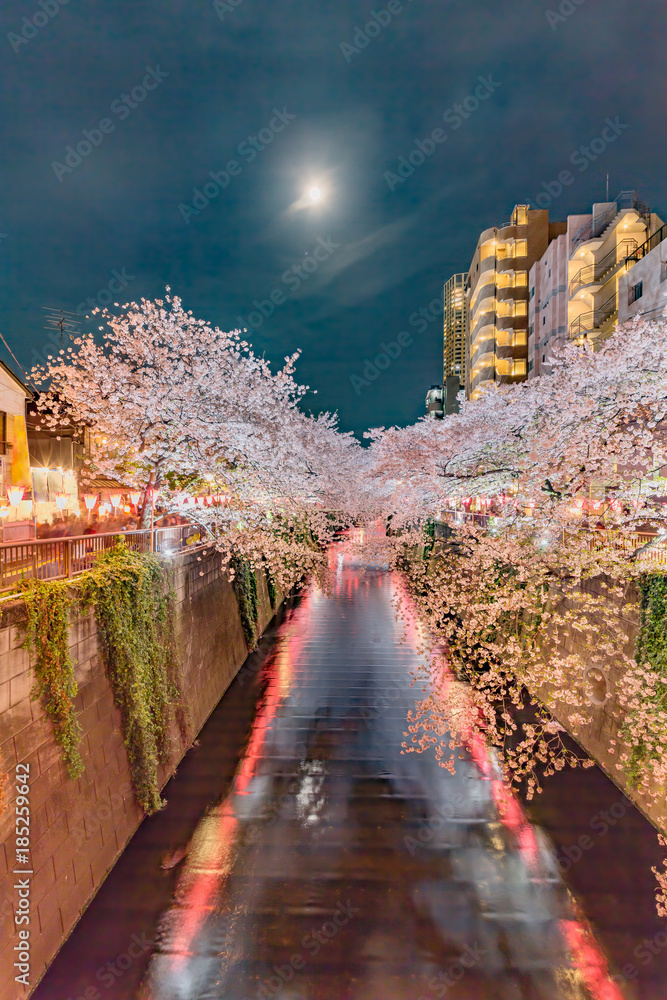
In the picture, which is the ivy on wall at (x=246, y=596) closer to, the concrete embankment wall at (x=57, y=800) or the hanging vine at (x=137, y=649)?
the hanging vine at (x=137, y=649)

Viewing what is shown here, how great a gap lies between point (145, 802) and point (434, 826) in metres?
7.00

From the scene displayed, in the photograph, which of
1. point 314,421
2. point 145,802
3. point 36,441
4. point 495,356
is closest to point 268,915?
point 145,802

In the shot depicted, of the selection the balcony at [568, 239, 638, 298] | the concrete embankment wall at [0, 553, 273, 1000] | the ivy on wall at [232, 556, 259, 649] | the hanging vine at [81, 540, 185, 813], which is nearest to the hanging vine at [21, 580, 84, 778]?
the concrete embankment wall at [0, 553, 273, 1000]

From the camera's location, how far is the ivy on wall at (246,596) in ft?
68.8

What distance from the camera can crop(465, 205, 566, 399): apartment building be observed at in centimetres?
4969

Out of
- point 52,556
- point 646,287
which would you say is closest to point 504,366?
point 646,287

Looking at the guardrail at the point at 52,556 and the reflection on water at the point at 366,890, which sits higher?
the guardrail at the point at 52,556

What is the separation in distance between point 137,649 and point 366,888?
703cm

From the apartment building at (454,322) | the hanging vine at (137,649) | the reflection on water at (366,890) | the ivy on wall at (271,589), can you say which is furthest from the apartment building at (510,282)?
the apartment building at (454,322)

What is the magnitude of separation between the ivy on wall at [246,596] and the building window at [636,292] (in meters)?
28.1

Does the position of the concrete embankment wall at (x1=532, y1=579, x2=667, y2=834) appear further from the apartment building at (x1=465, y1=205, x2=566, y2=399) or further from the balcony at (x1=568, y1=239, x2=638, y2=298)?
the apartment building at (x1=465, y1=205, x2=566, y2=399)

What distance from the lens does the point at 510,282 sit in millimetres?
50625

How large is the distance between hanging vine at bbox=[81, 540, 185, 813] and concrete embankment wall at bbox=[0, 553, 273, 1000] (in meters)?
0.27

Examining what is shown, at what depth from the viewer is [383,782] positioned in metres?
12.6
